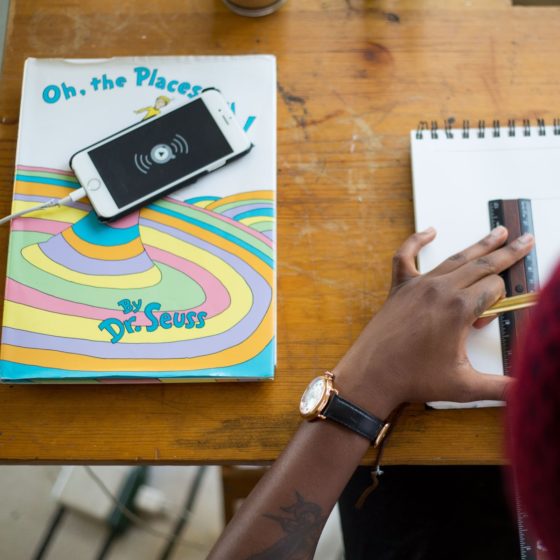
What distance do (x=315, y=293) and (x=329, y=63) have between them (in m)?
0.28

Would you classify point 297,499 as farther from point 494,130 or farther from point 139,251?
point 494,130

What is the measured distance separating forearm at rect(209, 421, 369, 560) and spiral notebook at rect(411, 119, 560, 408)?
0.20 meters

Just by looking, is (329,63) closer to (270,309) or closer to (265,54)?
(265,54)

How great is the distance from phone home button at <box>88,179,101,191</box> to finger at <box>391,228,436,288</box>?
0.32 metres

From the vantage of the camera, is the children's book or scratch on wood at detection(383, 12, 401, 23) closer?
the children's book

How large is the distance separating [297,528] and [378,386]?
5.8 inches

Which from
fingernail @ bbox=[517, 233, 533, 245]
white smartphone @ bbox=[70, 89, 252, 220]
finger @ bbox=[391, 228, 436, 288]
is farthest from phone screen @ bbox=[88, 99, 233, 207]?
fingernail @ bbox=[517, 233, 533, 245]

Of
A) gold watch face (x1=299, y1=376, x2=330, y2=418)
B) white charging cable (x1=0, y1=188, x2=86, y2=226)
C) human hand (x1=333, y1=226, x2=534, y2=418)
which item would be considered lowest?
gold watch face (x1=299, y1=376, x2=330, y2=418)

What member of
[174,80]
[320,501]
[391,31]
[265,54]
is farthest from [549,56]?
[320,501]

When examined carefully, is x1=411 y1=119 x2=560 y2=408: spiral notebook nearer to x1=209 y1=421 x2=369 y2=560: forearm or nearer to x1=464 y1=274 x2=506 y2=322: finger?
x1=464 y1=274 x2=506 y2=322: finger

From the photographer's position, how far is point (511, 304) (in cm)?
62

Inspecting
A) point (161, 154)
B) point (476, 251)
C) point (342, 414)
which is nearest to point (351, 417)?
point (342, 414)

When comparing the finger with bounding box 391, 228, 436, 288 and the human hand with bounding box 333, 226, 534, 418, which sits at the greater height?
the finger with bounding box 391, 228, 436, 288

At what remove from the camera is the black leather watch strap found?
0.60 m
